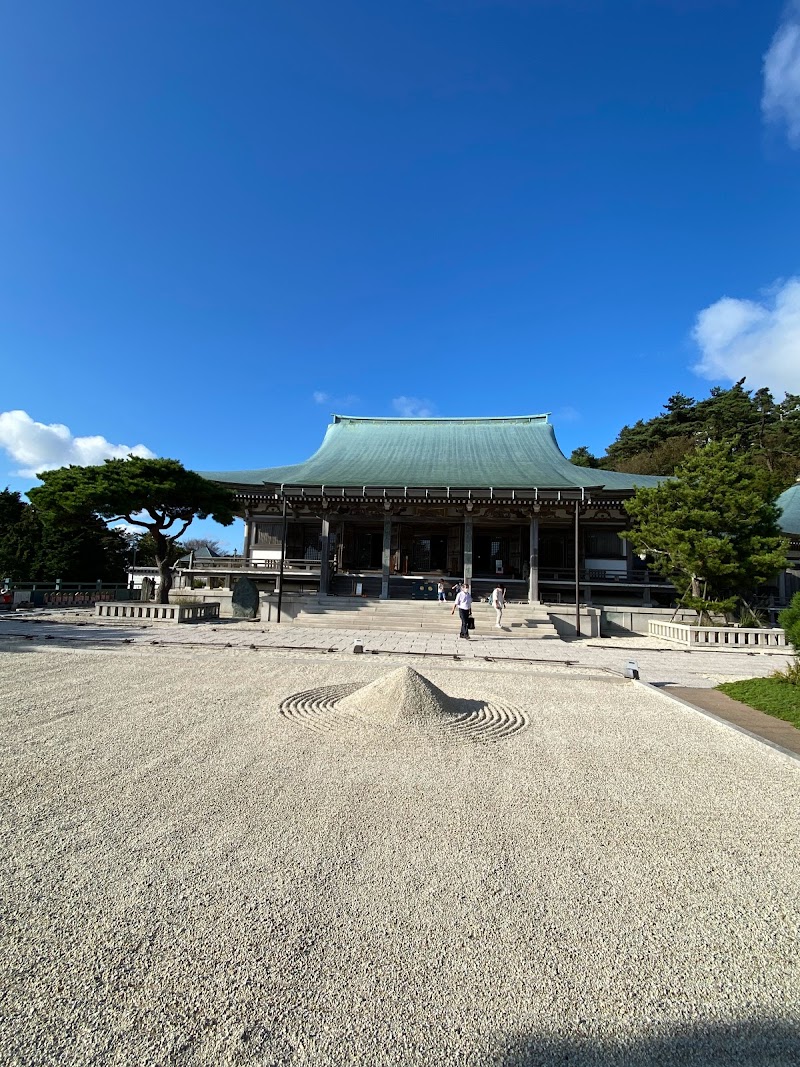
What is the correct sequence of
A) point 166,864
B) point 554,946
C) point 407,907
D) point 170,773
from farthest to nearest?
point 170,773, point 166,864, point 407,907, point 554,946

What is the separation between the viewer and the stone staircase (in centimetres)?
1636

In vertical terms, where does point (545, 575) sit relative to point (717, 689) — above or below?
above

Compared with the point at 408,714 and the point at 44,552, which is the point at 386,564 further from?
the point at 44,552

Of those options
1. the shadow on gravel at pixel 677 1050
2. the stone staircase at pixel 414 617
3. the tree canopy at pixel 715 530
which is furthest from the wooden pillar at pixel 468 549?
the shadow on gravel at pixel 677 1050

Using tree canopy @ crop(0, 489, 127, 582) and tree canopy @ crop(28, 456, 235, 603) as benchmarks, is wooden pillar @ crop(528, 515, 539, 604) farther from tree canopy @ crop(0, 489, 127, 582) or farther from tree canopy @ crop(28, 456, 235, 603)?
tree canopy @ crop(0, 489, 127, 582)

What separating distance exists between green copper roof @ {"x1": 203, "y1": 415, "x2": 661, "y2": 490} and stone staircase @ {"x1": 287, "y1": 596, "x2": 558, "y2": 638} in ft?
15.6

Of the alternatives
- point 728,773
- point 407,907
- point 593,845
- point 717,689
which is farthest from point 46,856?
point 717,689

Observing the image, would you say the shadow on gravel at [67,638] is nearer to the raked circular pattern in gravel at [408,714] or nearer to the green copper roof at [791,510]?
the raked circular pattern in gravel at [408,714]

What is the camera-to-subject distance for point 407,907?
2.52 m

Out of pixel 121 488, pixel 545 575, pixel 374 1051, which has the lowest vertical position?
pixel 374 1051

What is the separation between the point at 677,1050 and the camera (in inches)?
70.7

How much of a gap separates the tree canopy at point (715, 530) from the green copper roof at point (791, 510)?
27.5 ft

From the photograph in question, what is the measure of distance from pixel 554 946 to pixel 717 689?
7296 millimetres

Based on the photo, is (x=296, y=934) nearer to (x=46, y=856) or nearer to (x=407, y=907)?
(x=407, y=907)
